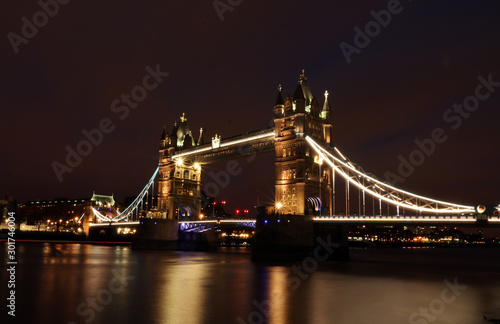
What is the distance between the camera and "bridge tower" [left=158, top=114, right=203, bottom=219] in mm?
72000

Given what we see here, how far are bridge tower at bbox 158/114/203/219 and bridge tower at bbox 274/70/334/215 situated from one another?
2447cm

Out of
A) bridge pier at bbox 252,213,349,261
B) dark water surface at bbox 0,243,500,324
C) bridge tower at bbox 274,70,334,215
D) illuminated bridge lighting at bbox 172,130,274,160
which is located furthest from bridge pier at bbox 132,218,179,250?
dark water surface at bbox 0,243,500,324

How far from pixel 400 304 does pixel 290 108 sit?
1291 inches

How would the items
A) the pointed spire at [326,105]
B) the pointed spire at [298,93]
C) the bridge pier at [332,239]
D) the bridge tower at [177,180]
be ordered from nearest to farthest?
1. the bridge pier at [332,239]
2. the pointed spire at [298,93]
3. the pointed spire at [326,105]
4. the bridge tower at [177,180]

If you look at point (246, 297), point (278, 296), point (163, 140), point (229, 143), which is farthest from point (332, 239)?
point (163, 140)

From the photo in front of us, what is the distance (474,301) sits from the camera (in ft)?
75.0

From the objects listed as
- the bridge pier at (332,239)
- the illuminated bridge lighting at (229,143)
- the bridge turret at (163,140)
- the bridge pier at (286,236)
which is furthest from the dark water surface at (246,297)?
the bridge turret at (163,140)

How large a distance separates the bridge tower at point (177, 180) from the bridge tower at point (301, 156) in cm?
2447

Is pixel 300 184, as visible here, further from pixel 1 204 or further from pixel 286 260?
pixel 1 204

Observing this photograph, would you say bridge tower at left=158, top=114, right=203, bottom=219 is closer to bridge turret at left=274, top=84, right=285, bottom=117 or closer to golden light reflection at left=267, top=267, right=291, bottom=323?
bridge turret at left=274, top=84, right=285, bottom=117

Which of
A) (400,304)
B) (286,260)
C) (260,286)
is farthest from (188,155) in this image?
(400,304)

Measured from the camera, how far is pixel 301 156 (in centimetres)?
4916

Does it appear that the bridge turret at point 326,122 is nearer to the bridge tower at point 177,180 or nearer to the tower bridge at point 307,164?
the tower bridge at point 307,164

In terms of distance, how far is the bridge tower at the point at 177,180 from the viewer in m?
72.0
